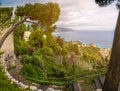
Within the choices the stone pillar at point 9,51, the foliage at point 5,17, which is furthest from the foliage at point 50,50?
the foliage at point 5,17

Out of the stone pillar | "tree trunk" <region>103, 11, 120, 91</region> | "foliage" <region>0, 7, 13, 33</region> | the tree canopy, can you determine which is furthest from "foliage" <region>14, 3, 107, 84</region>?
"tree trunk" <region>103, 11, 120, 91</region>

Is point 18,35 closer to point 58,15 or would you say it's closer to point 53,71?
point 58,15

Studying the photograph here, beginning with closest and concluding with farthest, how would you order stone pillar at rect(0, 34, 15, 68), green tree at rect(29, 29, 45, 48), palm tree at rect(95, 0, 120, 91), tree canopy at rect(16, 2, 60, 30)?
palm tree at rect(95, 0, 120, 91) → stone pillar at rect(0, 34, 15, 68) → green tree at rect(29, 29, 45, 48) → tree canopy at rect(16, 2, 60, 30)

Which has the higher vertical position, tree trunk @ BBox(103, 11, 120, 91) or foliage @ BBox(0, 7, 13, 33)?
foliage @ BBox(0, 7, 13, 33)

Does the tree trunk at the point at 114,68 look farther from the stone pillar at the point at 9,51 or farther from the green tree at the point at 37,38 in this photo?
the green tree at the point at 37,38

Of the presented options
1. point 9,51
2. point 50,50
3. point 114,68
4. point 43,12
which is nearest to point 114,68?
point 114,68

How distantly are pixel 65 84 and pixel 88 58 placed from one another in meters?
10.5

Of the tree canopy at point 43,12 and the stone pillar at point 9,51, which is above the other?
the tree canopy at point 43,12

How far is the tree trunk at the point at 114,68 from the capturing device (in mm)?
10455

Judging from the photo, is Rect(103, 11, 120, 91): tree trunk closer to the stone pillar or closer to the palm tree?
the palm tree

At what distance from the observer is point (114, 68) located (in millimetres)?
10719

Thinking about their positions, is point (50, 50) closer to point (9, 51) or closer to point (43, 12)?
point (43, 12)

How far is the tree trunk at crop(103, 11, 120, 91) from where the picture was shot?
10.5m

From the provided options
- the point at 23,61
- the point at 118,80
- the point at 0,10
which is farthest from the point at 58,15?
the point at 118,80
